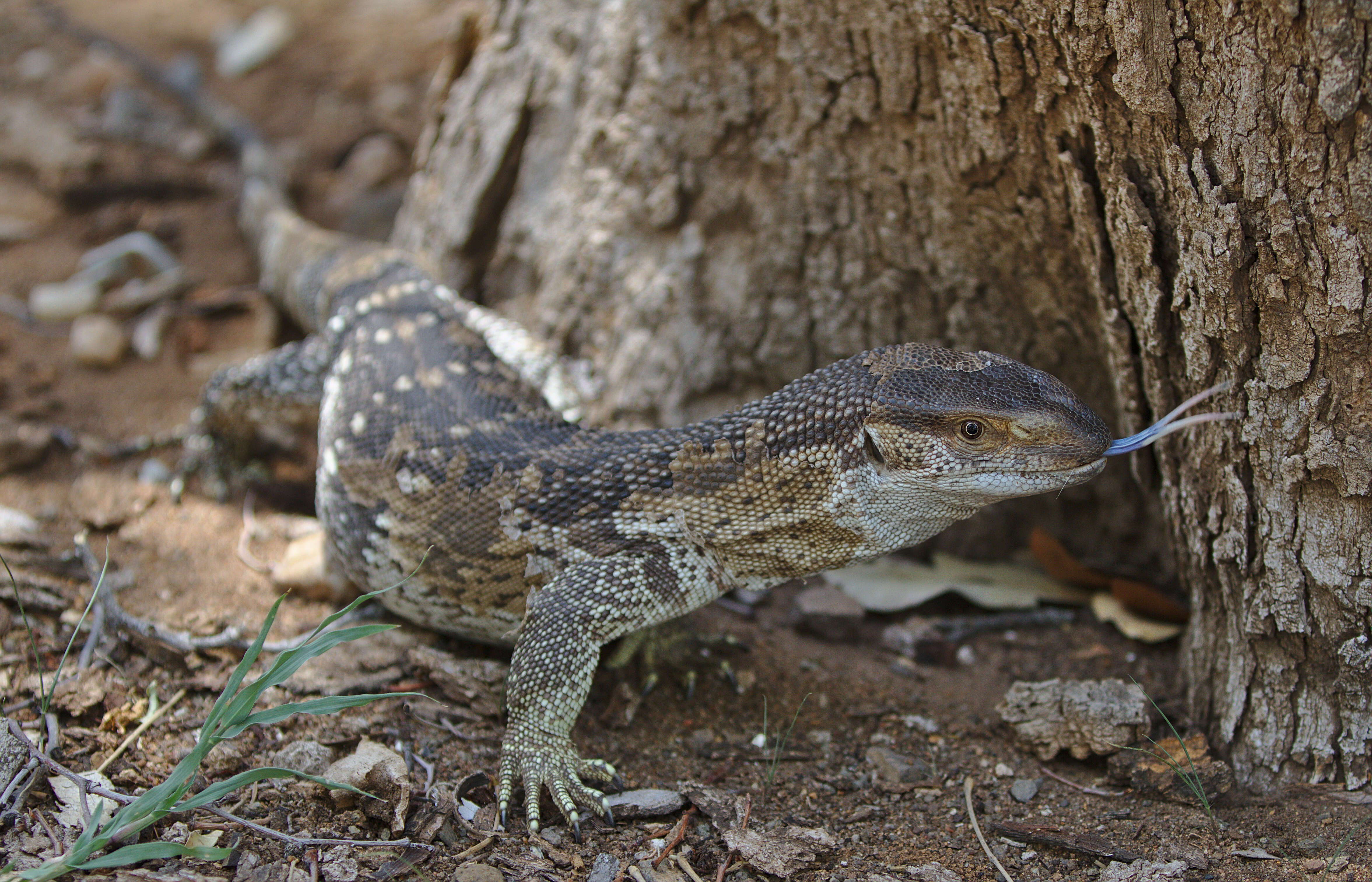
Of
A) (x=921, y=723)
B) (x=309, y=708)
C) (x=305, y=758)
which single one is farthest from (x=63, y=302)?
(x=921, y=723)

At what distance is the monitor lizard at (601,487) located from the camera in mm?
3686

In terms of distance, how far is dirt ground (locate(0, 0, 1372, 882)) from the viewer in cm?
345

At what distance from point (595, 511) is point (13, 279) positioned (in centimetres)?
583

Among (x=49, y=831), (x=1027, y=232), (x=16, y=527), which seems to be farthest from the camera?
(x=16, y=527)

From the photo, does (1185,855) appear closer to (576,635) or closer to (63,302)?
(576,635)

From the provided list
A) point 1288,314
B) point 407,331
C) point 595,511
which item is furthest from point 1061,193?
point 407,331

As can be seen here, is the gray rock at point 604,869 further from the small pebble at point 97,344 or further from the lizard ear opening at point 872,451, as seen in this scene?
the small pebble at point 97,344

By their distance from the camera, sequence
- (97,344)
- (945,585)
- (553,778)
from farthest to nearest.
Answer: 1. (97,344)
2. (945,585)
3. (553,778)

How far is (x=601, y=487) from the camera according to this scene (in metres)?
4.21

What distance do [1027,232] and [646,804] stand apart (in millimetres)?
3073

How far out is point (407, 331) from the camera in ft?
17.2

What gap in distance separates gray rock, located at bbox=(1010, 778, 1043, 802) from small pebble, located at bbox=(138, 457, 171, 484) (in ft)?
16.9

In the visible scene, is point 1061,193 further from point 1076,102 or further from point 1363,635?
point 1363,635

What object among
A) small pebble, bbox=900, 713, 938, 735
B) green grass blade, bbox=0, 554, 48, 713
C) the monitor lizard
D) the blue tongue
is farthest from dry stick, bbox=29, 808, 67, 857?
the blue tongue
